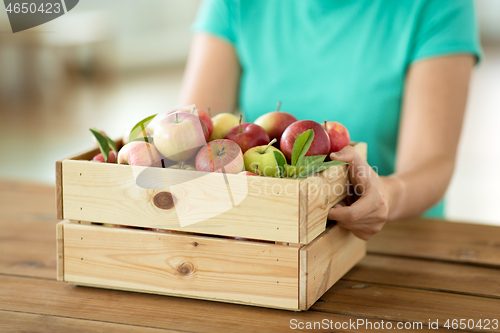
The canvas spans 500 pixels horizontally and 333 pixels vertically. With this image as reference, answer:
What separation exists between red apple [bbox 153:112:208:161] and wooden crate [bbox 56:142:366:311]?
1.6 inches

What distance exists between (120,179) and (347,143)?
0.40 meters

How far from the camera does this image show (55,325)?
73 cm

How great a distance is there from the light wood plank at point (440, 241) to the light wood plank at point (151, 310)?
337 mm

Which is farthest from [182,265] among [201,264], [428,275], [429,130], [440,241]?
[429,130]

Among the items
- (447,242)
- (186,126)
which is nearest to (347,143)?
(186,126)

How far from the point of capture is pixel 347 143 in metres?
0.90

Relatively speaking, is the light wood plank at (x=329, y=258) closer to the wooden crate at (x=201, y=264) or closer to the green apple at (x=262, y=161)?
the wooden crate at (x=201, y=264)

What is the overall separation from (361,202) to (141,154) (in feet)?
1.21

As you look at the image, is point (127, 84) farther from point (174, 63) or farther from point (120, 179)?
point (120, 179)

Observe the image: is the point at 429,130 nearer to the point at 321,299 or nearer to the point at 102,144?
the point at 321,299

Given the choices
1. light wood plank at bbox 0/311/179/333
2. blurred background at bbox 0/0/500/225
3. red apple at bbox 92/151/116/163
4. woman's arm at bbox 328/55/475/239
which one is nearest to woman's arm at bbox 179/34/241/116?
woman's arm at bbox 328/55/475/239

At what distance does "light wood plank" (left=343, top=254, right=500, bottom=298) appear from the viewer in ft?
2.90

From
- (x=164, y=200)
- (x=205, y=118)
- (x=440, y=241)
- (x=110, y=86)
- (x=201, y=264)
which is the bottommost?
(x=110, y=86)

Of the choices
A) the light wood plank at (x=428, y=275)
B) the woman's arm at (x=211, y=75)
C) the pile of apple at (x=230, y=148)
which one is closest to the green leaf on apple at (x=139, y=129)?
the pile of apple at (x=230, y=148)
